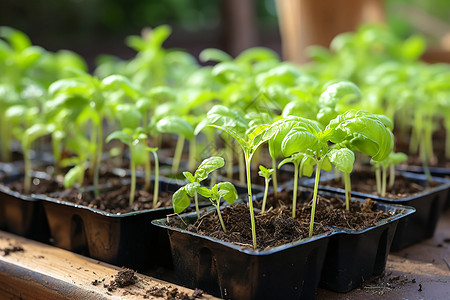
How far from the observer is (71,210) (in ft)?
4.49

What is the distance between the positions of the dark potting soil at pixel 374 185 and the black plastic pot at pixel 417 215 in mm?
42

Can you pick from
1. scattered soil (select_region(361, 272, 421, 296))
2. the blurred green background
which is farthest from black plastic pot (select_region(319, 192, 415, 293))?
the blurred green background

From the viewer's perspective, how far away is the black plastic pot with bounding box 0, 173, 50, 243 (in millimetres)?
1513

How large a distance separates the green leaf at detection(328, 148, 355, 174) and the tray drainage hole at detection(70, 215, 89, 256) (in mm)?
703

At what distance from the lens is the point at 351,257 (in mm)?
1113

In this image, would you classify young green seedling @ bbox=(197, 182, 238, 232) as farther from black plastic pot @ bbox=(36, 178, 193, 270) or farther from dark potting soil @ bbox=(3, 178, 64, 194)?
dark potting soil @ bbox=(3, 178, 64, 194)

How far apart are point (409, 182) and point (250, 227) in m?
0.74

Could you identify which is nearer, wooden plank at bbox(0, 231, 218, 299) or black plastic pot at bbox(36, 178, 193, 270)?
wooden plank at bbox(0, 231, 218, 299)

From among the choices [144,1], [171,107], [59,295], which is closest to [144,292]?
[59,295]

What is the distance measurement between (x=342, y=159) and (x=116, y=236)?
0.59 m

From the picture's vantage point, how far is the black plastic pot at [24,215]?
1513 mm

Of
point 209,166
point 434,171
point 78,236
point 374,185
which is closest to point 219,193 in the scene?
point 209,166

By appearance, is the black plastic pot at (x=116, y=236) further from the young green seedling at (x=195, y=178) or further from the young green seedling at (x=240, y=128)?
the young green seedling at (x=240, y=128)

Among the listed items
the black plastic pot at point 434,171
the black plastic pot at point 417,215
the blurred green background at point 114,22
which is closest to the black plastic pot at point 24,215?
the black plastic pot at point 417,215
